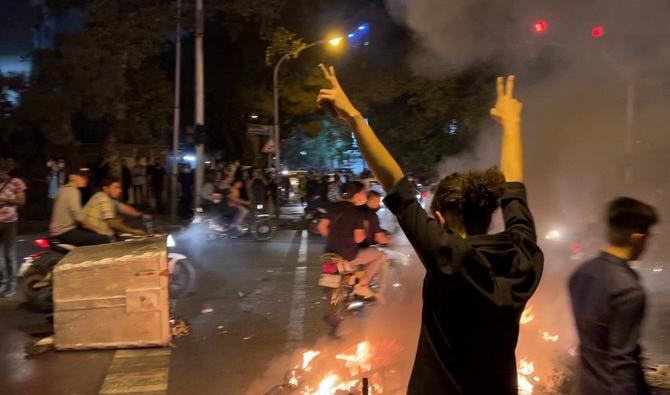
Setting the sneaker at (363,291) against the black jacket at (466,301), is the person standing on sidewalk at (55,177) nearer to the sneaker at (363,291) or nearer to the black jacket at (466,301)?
the sneaker at (363,291)

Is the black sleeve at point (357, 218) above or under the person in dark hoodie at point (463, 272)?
under

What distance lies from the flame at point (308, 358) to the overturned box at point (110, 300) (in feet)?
4.27

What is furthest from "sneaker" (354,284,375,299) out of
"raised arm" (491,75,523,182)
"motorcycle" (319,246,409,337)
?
"raised arm" (491,75,523,182)

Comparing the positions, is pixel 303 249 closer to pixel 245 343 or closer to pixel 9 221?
pixel 9 221

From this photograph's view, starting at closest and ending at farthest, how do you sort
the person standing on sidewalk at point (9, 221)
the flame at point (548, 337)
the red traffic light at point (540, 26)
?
1. the flame at point (548, 337)
2. the red traffic light at point (540, 26)
3. the person standing on sidewalk at point (9, 221)

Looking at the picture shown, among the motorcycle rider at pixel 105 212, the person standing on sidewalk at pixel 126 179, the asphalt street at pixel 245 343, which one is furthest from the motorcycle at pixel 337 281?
the person standing on sidewalk at pixel 126 179

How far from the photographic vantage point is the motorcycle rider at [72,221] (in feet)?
22.0

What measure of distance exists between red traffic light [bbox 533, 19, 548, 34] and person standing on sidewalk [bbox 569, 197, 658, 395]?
15.5ft

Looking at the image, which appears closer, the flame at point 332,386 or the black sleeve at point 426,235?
the black sleeve at point 426,235

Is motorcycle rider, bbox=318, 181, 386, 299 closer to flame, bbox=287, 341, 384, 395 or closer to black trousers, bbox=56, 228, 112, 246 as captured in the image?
flame, bbox=287, 341, 384, 395

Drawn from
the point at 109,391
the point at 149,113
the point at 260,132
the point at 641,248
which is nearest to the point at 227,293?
the point at 109,391

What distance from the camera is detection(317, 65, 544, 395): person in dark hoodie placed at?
1.72 metres

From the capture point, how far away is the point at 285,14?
881 inches

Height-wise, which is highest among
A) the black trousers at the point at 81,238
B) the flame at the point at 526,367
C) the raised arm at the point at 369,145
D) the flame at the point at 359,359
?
the raised arm at the point at 369,145
